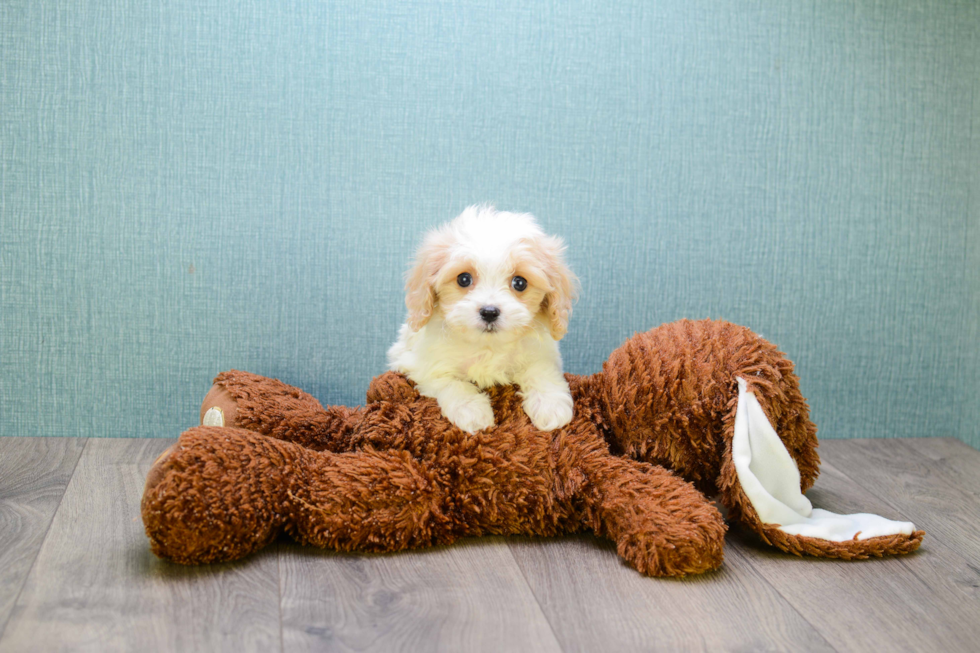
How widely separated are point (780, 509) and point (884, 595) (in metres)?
0.21

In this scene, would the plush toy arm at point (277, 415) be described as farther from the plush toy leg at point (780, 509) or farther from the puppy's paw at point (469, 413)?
the plush toy leg at point (780, 509)

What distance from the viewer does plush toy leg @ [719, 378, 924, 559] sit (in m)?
1.46

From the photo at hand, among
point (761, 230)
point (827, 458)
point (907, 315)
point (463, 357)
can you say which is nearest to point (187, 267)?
point (463, 357)

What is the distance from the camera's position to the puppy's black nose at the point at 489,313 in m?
1.43

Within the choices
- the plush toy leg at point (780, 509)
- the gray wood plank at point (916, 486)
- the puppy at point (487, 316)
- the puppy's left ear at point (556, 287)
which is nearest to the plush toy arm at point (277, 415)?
the puppy at point (487, 316)

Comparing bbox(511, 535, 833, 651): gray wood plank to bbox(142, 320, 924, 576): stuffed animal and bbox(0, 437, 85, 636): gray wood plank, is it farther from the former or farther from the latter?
bbox(0, 437, 85, 636): gray wood plank

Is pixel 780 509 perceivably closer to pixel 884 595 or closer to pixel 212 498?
pixel 884 595

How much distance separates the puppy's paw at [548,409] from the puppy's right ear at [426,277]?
0.25 meters

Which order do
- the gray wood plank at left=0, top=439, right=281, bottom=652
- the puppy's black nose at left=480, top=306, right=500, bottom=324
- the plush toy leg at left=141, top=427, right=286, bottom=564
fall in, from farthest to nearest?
the puppy's black nose at left=480, top=306, right=500, bottom=324
the plush toy leg at left=141, top=427, right=286, bottom=564
the gray wood plank at left=0, top=439, right=281, bottom=652

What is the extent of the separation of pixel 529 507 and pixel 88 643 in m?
0.73

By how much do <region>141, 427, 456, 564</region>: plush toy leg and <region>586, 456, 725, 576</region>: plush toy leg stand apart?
29 centimetres

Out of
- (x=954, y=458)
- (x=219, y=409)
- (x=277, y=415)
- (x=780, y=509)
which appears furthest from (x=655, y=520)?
(x=954, y=458)

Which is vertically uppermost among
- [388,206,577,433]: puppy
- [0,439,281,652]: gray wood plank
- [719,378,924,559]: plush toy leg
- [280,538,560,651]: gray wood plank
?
[388,206,577,433]: puppy

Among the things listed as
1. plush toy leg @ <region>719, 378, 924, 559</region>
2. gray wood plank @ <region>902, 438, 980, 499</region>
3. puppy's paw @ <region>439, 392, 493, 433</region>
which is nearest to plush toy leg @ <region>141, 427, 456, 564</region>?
puppy's paw @ <region>439, 392, 493, 433</region>
